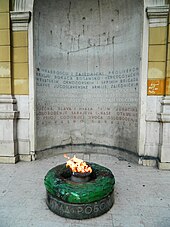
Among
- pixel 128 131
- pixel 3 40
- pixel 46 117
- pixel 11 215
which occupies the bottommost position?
pixel 11 215

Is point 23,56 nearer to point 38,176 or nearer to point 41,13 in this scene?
point 41,13

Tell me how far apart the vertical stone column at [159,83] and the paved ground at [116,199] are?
2.90 ft

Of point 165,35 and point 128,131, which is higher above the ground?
point 165,35

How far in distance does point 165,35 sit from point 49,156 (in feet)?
16.8

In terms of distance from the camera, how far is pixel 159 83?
204 inches

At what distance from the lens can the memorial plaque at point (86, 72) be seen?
6.07 metres

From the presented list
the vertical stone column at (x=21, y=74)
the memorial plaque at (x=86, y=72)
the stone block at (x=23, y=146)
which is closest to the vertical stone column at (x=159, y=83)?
the memorial plaque at (x=86, y=72)

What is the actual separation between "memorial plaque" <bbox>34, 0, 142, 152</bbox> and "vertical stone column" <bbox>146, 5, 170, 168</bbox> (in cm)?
63

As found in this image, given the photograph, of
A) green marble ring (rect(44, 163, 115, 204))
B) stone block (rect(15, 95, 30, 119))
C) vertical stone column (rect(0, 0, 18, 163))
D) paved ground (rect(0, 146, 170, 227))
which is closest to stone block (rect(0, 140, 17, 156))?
vertical stone column (rect(0, 0, 18, 163))

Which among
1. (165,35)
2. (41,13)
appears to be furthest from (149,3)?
(41,13)

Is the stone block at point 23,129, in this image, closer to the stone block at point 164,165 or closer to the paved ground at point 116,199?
the paved ground at point 116,199

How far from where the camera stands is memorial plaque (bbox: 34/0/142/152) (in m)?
6.07

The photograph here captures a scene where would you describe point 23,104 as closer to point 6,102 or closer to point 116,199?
point 6,102

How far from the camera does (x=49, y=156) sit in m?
6.34
